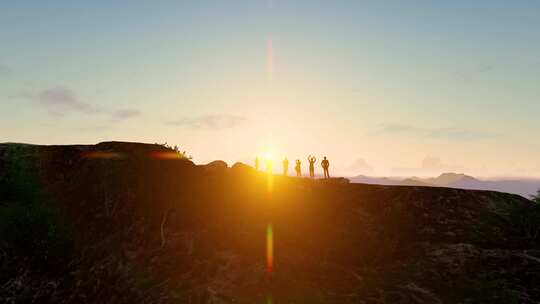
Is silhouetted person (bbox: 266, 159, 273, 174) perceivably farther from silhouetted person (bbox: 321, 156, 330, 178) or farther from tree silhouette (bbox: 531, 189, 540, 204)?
tree silhouette (bbox: 531, 189, 540, 204)

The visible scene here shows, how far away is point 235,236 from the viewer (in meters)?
30.3

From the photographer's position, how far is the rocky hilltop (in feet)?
80.0

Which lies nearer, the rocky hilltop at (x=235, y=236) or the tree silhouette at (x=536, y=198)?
the rocky hilltop at (x=235, y=236)

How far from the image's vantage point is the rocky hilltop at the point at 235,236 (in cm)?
2439

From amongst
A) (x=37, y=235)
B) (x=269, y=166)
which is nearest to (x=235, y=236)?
(x=37, y=235)

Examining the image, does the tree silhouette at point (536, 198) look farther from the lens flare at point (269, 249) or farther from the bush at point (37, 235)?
the bush at point (37, 235)

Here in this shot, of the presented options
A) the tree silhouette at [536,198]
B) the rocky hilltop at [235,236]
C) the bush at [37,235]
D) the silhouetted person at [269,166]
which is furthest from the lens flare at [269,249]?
the tree silhouette at [536,198]

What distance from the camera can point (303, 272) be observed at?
26422 millimetres

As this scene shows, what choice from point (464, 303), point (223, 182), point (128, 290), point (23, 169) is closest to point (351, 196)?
point (223, 182)

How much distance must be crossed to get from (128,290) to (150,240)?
5.62m

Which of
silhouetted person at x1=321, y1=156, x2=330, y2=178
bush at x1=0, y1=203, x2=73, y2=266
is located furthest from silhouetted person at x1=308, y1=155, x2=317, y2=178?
bush at x1=0, y1=203, x2=73, y2=266

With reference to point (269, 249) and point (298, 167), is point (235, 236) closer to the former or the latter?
point (269, 249)

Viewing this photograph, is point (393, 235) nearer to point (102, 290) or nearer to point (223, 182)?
point (223, 182)

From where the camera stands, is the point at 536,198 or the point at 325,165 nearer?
the point at 536,198
